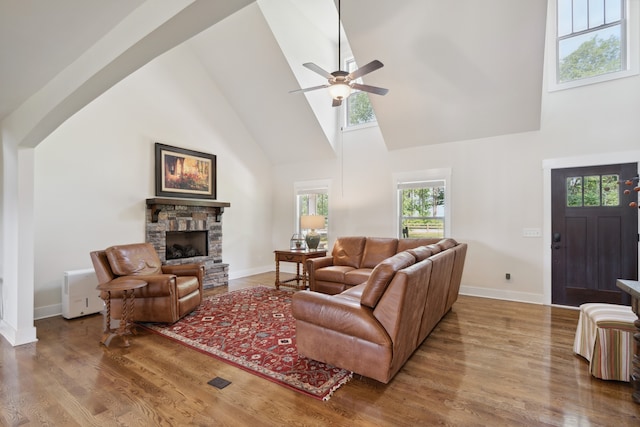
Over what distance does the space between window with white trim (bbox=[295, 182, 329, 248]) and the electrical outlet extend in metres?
3.51

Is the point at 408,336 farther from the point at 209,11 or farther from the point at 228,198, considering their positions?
the point at 228,198

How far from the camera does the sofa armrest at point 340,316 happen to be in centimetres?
220

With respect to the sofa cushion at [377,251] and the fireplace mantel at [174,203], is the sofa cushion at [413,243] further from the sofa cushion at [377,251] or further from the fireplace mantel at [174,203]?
the fireplace mantel at [174,203]

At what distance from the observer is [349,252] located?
5.23 m

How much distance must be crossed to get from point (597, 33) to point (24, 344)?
306 inches

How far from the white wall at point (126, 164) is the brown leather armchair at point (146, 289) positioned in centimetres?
105

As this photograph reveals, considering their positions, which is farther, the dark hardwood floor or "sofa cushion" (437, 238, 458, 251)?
"sofa cushion" (437, 238, 458, 251)

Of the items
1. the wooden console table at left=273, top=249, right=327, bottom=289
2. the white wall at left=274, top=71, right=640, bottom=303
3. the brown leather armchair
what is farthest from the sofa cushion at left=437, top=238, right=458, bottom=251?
the brown leather armchair

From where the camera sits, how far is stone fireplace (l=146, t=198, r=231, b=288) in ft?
16.7

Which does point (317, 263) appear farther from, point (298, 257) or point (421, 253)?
point (421, 253)

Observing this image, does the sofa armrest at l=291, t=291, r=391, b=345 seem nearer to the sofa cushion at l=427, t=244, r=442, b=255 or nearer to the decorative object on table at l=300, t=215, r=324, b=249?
the sofa cushion at l=427, t=244, r=442, b=255

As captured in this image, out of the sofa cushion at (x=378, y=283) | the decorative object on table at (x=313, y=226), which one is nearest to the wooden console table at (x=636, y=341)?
the sofa cushion at (x=378, y=283)

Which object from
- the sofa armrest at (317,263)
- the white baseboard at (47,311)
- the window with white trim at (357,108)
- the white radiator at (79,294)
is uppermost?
the window with white trim at (357,108)

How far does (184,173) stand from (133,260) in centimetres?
214
